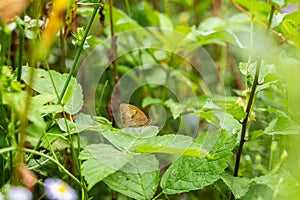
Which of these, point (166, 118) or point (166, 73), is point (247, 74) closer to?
point (166, 118)

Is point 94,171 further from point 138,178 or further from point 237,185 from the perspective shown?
point 237,185

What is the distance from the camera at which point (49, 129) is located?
2.87 ft

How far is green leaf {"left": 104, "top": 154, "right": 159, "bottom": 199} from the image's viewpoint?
0.82m

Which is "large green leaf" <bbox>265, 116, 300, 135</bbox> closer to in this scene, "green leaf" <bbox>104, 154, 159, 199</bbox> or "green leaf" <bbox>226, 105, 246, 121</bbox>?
"green leaf" <bbox>226, 105, 246, 121</bbox>

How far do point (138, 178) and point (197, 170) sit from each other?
92 millimetres

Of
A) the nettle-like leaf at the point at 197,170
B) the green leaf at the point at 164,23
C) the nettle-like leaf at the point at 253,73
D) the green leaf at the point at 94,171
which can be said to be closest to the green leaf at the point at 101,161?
the green leaf at the point at 94,171

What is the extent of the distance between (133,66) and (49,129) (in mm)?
614

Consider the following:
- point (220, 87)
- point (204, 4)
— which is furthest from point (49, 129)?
point (204, 4)

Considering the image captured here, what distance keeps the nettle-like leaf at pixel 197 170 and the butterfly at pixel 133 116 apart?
85mm

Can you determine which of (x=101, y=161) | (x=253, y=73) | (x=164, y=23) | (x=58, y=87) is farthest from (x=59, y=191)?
(x=164, y=23)

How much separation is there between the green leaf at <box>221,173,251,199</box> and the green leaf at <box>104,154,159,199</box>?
122 mm

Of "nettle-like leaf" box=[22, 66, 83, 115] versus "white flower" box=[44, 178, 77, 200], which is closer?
"white flower" box=[44, 178, 77, 200]

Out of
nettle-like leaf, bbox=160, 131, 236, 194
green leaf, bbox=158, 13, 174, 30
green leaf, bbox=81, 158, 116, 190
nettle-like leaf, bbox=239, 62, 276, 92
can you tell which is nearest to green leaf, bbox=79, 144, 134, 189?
green leaf, bbox=81, 158, 116, 190

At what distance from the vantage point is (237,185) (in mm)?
876
